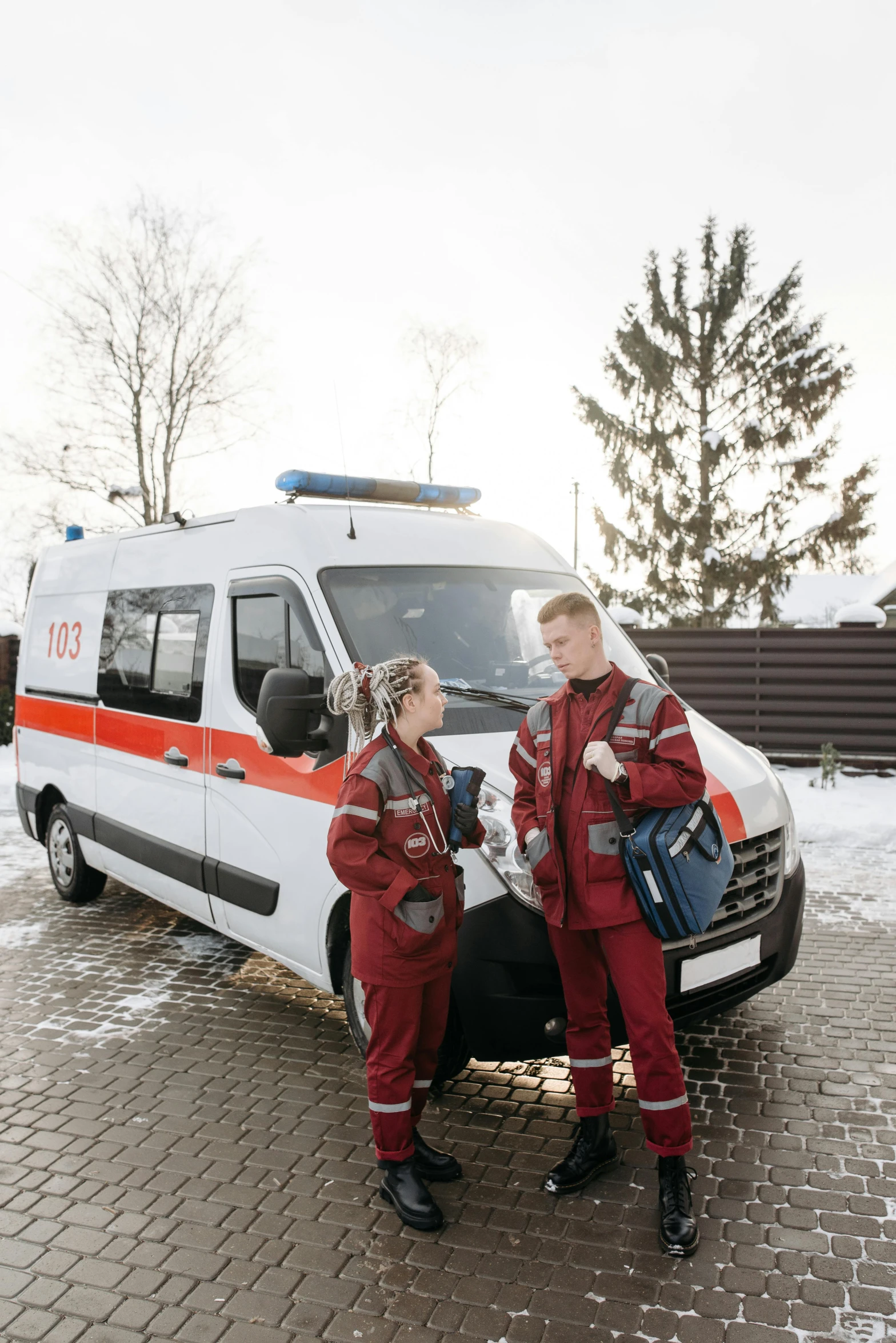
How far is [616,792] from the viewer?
3.03m

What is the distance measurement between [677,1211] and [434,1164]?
790 millimetres

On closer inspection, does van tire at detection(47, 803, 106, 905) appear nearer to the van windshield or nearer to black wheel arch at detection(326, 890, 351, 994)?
black wheel arch at detection(326, 890, 351, 994)

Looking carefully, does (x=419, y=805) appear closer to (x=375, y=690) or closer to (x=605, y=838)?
(x=375, y=690)

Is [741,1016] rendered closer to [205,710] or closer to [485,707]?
[485,707]

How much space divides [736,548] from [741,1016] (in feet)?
58.3

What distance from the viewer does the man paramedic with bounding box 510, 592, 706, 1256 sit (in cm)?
298

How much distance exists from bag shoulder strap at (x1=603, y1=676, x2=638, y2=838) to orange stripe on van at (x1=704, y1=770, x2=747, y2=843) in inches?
27.9

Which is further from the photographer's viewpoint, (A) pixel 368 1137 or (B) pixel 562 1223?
(A) pixel 368 1137

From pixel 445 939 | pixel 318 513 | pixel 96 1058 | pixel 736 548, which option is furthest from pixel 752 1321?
pixel 736 548

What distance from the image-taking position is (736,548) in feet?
70.0

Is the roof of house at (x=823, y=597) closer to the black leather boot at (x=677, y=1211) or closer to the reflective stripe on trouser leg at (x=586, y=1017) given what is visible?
the reflective stripe on trouser leg at (x=586, y=1017)

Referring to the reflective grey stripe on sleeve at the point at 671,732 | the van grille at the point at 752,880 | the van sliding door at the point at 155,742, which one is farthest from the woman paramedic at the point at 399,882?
the van sliding door at the point at 155,742

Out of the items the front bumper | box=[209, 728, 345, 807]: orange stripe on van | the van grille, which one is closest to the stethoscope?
the front bumper

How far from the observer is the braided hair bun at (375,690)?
306cm
